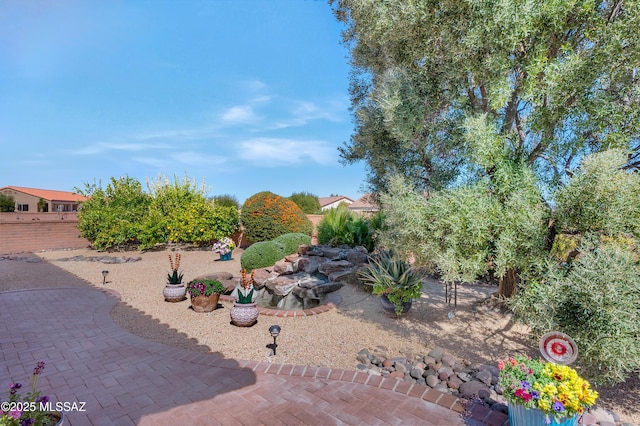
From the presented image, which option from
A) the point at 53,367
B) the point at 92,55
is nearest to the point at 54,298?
the point at 53,367

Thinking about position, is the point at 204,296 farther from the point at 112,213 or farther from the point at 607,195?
the point at 112,213

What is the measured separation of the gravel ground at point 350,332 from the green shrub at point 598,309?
857 mm

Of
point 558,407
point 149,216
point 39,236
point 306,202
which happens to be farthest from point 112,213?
point 306,202

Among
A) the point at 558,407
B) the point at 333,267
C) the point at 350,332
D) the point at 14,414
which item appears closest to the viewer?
the point at 14,414

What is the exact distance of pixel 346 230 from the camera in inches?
461

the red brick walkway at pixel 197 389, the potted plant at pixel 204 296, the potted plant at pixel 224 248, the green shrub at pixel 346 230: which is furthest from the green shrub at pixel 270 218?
the red brick walkway at pixel 197 389

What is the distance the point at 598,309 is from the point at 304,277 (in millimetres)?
6170

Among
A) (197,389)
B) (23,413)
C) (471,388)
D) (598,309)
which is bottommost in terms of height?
(197,389)

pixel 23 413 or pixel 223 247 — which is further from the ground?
pixel 223 247

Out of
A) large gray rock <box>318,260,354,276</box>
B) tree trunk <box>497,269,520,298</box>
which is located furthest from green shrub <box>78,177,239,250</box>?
tree trunk <box>497,269,520,298</box>

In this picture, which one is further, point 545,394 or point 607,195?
point 607,195

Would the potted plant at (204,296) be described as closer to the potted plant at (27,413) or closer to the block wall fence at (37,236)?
the potted plant at (27,413)

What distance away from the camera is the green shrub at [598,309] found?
290 cm

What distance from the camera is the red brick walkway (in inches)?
119
